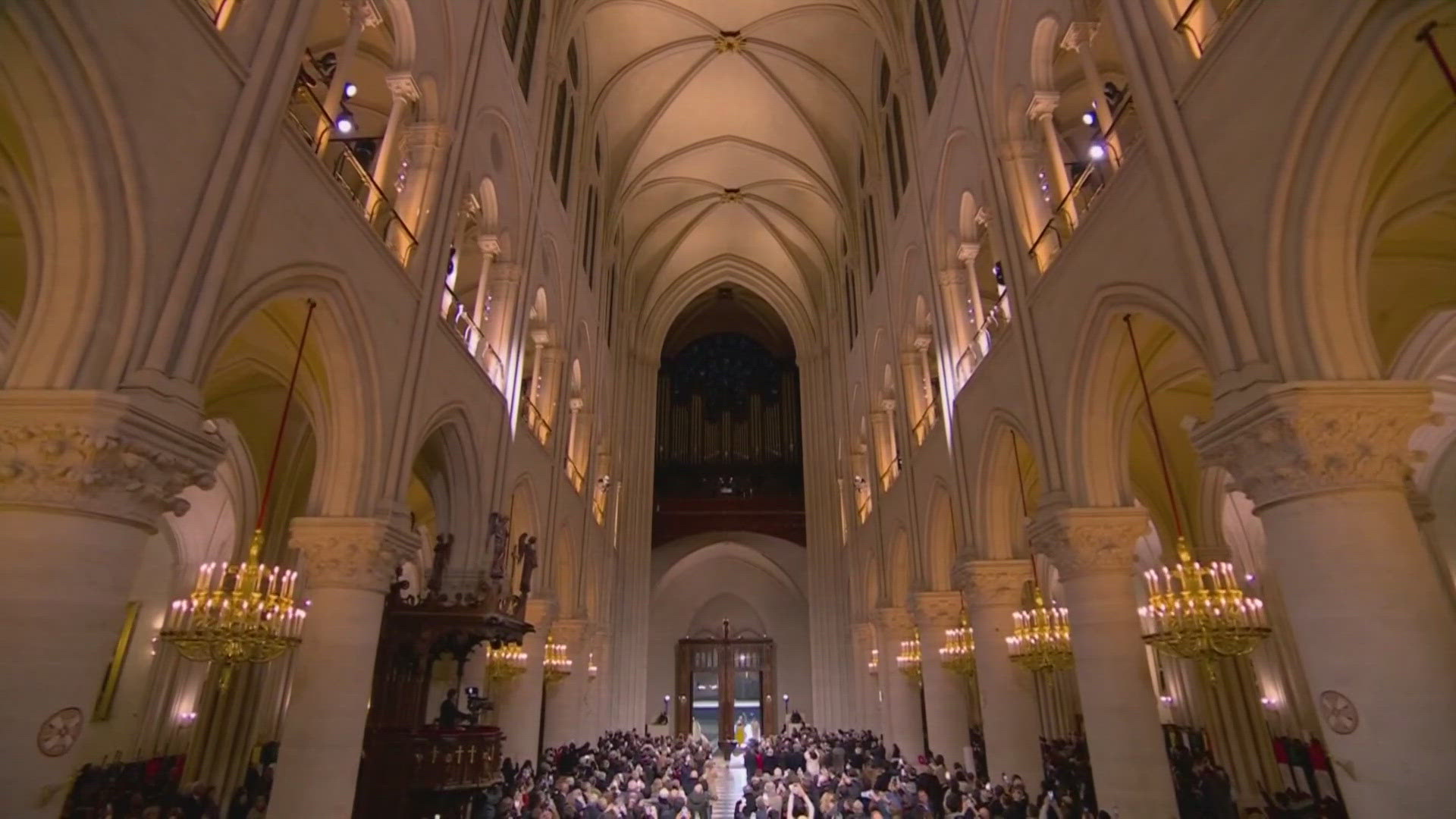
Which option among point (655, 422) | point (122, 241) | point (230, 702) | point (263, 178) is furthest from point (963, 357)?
point (655, 422)

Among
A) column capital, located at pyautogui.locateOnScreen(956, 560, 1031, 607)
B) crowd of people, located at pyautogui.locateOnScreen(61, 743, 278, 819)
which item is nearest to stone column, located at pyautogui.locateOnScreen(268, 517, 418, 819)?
crowd of people, located at pyautogui.locateOnScreen(61, 743, 278, 819)

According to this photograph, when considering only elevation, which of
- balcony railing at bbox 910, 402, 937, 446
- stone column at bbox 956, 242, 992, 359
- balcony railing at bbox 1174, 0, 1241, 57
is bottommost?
balcony railing at bbox 1174, 0, 1241, 57

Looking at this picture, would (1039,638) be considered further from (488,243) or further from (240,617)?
(488,243)

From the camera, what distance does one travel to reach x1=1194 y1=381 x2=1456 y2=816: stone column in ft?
13.0

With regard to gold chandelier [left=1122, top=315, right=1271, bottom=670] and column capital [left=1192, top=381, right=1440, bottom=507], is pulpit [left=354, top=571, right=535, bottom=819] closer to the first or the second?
gold chandelier [left=1122, top=315, right=1271, bottom=670]

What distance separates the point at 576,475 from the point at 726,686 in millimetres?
13678

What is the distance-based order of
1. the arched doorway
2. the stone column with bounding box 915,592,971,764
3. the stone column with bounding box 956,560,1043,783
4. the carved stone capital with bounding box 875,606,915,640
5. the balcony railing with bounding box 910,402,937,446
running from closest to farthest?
the stone column with bounding box 956,560,1043,783 < the stone column with bounding box 915,592,971,764 < the balcony railing with bounding box 910,402,937,446 < the carved stone capital with bounding box 875,606,915,640 < the arched doorway

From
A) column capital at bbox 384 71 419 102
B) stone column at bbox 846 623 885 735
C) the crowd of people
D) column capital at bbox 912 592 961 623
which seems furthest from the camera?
stone column at bbox 846 623 885 735

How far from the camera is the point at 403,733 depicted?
810 centimetres

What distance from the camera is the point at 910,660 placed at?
48.9 feet

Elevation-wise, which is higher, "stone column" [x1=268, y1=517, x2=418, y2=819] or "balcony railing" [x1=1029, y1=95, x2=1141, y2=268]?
"balcony railing" [x1=1029, y1=95, x2=1141, y2=268]

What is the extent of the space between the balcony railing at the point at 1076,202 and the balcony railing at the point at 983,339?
880mm

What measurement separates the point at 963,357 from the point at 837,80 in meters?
10.1

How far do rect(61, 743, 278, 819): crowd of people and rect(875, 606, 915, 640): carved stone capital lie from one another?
1112 centimetres
